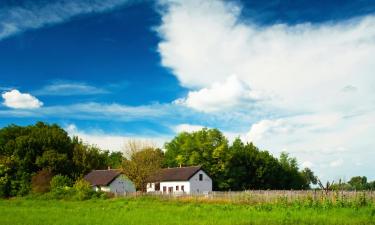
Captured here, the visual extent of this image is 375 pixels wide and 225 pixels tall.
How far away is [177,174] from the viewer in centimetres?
8000

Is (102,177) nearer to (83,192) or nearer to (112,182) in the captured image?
(112,182)

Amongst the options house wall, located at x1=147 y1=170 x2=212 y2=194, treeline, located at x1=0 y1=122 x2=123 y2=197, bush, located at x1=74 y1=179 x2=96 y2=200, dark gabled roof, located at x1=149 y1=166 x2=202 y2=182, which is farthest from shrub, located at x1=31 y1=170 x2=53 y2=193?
house wall, located at x1=147 y1=170 x2=212 y2=194

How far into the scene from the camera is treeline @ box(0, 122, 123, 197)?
7456 centimetres

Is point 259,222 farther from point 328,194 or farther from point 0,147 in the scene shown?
point 0,147

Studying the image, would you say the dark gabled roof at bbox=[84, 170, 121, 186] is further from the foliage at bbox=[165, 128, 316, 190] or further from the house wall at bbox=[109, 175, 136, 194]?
the foliage at bbox=[165, 128, 316, 190]

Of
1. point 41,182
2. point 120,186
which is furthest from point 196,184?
point 41,182

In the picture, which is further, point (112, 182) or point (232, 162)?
point (232, 162)

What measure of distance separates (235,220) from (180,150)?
224ft

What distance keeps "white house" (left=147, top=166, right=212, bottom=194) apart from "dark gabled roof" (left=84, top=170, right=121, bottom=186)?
6660 millimetres

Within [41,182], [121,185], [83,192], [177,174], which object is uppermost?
[177,174]

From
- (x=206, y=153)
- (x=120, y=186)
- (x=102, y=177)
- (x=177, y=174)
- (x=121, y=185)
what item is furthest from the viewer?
(x=206, y=153)

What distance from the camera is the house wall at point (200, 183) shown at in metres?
76.4

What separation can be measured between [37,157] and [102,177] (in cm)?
1167

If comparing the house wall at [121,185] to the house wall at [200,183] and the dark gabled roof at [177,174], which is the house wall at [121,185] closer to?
the dark gabled roof at [177,174]
